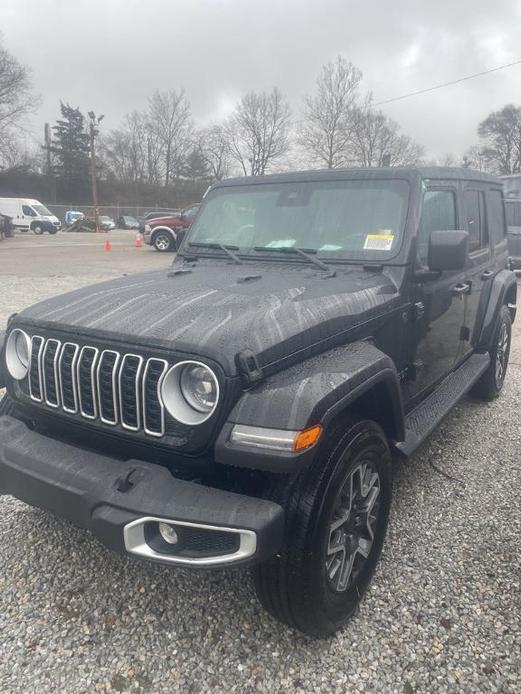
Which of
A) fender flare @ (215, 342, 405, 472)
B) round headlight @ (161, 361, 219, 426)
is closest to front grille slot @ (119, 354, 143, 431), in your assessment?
round headlight @ (161, 361, 219, 426)

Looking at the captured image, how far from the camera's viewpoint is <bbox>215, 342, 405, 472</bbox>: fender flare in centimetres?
187

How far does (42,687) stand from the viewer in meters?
2.05

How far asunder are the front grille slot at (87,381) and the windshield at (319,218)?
1.56m

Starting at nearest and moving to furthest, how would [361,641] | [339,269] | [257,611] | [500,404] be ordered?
[361,641] < [257,611] < [339,269] < [500,404]

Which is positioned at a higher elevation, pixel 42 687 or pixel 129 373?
pixel 129 373

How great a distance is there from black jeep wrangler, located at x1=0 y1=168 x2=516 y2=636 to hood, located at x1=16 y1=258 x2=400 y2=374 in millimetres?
11

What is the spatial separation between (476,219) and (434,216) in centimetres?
107

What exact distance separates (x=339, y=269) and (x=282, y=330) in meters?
1.06

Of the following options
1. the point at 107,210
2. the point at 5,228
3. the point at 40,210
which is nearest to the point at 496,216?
the point at 5,228

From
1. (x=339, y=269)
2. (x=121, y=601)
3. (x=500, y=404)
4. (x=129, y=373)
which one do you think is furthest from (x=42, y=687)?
(x=500, y=404)

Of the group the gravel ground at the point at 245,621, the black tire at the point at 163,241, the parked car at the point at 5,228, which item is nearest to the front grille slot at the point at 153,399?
the gravel ground at the point at 245,621

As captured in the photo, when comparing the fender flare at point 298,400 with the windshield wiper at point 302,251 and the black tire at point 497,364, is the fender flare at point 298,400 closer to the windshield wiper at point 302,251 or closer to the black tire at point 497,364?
the windshield wiper at point 302,251

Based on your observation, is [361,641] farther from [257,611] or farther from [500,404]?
[500,404]

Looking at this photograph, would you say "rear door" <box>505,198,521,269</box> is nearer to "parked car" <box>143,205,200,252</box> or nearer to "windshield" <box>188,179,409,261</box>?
"windshield" <box>188,179,409,261</box>
